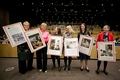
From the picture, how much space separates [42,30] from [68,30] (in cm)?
76

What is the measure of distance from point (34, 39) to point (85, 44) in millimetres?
1434

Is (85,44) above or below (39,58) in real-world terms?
above

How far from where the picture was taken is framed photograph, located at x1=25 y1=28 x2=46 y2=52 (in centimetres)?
318

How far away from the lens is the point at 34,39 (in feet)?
10.6

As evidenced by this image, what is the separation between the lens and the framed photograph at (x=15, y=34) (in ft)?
10.1

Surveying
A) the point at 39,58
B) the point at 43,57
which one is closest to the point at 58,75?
the point at 43,57

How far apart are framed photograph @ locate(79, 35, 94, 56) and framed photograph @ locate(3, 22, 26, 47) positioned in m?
1.60

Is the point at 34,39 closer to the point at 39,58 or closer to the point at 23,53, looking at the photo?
the point at 23,53

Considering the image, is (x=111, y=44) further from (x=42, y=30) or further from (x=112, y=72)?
(x=42, y=30)

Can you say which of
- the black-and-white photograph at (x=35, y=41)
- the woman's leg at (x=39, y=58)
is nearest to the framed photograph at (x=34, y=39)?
the black-and-white photograph at (x=35, y=41)

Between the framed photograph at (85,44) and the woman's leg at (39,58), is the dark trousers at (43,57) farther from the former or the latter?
the framed photograph at (85,44)

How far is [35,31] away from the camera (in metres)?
3.26

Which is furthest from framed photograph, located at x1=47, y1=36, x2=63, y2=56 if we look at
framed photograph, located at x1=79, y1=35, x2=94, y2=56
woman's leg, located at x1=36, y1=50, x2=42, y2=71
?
framed photograph, located at x1=79, y1=35, x2=94, y2=56

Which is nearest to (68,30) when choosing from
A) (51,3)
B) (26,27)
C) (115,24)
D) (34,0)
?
(26,27)
